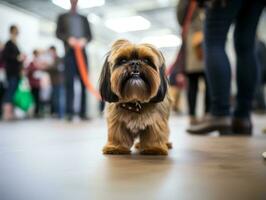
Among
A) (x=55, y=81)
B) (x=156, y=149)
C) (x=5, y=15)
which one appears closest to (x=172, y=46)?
(x=5, y=15)

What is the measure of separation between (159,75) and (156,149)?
1.21ft

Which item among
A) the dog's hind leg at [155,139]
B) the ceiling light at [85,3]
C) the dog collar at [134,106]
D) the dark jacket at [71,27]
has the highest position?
the ceiling light at [85,3]

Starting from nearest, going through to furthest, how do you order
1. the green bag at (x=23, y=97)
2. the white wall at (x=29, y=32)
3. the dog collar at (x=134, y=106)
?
the dog collar at (x=134, y=106) → the green bag at (x=23, y=97) → the white wall at (x=29, y=32)

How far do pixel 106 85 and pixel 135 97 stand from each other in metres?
0.16

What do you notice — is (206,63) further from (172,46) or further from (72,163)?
(172,46)

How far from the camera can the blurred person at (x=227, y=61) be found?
2922mm

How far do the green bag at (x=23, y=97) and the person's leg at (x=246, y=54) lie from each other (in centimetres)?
620

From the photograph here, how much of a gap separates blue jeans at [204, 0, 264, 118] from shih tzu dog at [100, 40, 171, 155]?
1.12 metres

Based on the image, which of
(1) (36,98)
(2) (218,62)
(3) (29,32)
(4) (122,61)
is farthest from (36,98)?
(4) (122,61)

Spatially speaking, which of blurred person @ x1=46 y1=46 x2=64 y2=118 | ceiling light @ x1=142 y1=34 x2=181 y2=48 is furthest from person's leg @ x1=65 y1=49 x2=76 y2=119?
ceiling light @ x1=142 y1=34 x2=181 y2=48

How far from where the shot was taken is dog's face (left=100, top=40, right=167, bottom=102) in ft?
5.98

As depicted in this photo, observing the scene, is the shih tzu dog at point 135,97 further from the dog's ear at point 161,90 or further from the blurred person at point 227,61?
the blurred person at point 227,61

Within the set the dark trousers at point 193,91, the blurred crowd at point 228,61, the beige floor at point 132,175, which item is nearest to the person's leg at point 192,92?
the dark trousers at point 193,91

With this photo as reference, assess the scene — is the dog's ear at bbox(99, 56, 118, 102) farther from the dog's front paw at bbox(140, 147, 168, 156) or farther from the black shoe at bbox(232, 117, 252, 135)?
the black shoe at bbox(232, 117, 252, 135)
